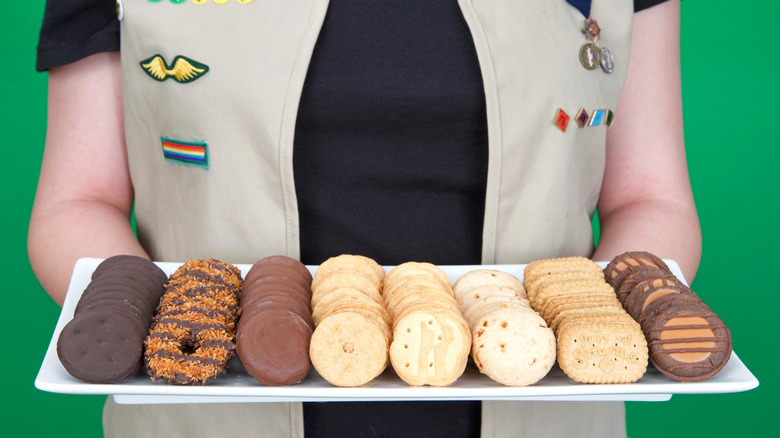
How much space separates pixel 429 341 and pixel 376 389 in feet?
0.42

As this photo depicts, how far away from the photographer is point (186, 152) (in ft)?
5.47

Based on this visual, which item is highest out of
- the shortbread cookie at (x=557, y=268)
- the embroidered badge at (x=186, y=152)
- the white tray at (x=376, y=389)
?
the embroidered badge at (x=186, y=152)

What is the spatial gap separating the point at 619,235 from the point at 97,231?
1.30 m

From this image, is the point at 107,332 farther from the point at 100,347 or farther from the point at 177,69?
the point at 177,69

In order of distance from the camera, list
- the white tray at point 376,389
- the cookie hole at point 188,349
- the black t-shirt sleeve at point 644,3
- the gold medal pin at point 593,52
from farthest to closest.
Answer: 1. the black t-shirt sleeve at point 644,3
2. the gold medal pin at point 593,52
3. the cookie hole at point 188,349
4. the white tray at point 376,389

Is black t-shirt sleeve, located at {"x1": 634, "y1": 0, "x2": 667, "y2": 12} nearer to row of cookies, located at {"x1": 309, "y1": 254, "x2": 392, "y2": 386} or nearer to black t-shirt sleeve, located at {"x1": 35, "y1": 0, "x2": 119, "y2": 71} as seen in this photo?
row of cookies, located at {"x1": 309, "y1": 254, "x2": 392, "y2": 386}

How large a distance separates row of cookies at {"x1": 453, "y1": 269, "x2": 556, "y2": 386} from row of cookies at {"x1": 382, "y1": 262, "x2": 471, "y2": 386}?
0.04 meters

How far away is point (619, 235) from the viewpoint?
1.82m

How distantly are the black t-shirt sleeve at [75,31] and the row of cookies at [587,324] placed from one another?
3.84 feet

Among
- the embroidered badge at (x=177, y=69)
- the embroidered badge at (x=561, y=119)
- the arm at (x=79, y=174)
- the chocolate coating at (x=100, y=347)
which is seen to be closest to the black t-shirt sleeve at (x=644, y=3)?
the embroidered badge at (x=561, y=119)

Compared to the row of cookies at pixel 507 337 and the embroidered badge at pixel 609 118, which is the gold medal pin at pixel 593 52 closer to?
the embroidered badge at pixel 609 118

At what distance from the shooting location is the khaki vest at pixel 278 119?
62.1 inches

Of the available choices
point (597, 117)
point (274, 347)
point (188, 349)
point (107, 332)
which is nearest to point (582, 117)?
point (597, 117)

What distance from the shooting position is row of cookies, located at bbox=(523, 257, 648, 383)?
4.11ft
